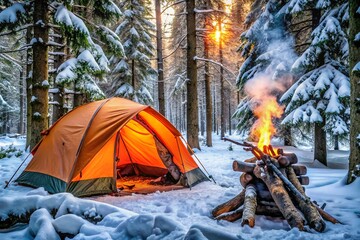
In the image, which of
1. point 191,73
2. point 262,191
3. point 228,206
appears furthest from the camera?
point 191,73

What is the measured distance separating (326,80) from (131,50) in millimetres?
11633

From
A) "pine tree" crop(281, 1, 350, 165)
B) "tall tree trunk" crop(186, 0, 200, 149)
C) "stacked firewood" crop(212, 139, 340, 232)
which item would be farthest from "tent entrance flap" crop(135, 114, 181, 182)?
"tall tree trunk" crop(186, 0, 200, 149)

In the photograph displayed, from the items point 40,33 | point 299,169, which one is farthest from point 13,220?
point 40,33

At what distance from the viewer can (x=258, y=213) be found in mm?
4359

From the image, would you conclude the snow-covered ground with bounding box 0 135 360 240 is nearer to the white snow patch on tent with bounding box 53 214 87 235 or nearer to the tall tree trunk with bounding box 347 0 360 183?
the white snow patch on tent with bounding box 53 214 87 235

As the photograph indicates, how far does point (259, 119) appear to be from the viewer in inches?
457

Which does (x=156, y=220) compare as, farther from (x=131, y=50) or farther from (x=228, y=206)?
(x=131, y=50)

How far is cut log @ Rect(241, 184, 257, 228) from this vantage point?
3803mm

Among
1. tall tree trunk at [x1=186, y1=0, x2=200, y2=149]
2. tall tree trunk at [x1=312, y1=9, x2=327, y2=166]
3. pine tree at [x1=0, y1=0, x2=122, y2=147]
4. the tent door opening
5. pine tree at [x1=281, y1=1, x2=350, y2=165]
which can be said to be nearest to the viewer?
pine tree at [x1=0, y1=0, x2=122, y2=147]

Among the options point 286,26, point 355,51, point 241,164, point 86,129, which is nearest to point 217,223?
point 241,164

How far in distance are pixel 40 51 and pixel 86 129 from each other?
10.5 feet

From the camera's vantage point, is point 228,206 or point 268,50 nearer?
point 228,206

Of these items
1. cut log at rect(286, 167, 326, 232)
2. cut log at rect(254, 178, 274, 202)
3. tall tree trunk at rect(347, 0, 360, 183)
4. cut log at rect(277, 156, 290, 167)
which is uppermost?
tall tree trunk at rect(347, 0, 360, 183)

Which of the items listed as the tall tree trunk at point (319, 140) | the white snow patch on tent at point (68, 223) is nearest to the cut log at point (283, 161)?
the white snow patch on tent at point (68, 223)
